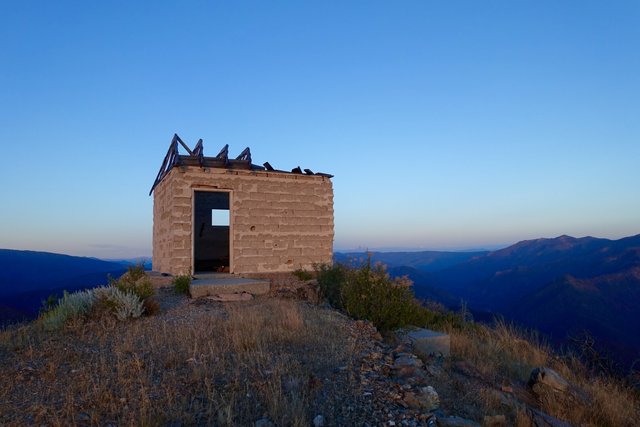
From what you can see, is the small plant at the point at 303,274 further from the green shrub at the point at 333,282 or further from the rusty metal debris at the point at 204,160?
the rusty metal debris at the point at 204,160

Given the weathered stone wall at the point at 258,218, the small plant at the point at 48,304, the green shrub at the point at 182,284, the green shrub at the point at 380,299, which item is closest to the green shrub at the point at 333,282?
the green shrub at the point at 380,299

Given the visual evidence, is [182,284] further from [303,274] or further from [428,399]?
[428,399]

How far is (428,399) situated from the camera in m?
3.93

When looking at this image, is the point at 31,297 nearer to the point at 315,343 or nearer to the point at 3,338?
the point at 3,338

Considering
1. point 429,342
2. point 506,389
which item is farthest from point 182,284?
point 506,389

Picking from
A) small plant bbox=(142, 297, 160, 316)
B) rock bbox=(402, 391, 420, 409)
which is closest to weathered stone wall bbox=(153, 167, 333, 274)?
small plant bbox=(142, 297, 160, 316)

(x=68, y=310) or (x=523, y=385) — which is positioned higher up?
(x=68, y=310)

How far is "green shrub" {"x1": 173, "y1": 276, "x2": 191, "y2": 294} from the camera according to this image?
977cm

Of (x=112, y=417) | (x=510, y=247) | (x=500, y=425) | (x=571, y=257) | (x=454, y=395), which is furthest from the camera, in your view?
(x=510, y=247)

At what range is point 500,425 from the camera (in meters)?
4.01

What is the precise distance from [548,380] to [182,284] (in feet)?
25.2

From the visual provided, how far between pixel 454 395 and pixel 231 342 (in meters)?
2.79

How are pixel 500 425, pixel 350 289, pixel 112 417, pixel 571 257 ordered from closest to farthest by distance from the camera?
pixel 112 417 → pixel 500 425 → pixel 350 289 → pixel 571 257

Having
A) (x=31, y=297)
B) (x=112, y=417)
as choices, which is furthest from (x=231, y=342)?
(x=31, y=297)
